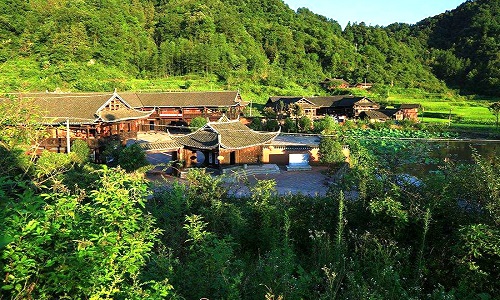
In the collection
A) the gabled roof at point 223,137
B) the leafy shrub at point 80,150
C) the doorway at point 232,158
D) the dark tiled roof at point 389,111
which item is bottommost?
the doorway at point 232,158

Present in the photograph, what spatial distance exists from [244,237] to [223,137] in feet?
35.0

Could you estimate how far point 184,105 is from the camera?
3600 cm

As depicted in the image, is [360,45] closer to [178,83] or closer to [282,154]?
[178,83]

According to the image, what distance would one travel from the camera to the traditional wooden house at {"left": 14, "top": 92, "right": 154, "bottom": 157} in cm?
2170

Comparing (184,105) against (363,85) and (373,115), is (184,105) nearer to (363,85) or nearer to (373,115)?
(373,115)

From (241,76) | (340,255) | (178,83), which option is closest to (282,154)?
(340,255)

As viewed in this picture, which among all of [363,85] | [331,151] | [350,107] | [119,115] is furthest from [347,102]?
[119,115]

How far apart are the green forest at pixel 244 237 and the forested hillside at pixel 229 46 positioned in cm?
3979

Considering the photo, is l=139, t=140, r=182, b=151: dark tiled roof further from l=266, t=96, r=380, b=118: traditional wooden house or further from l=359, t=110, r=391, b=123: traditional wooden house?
l=359, t=110, r=391, b=123: traditional wooden house

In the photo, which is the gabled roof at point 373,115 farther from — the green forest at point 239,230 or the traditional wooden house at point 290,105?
the green forest at point 239,230

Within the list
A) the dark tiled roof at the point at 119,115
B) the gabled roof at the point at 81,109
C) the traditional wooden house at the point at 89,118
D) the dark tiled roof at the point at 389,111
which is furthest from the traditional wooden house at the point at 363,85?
the gabled roof at the point at 81,109

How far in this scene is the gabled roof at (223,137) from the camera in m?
19.2

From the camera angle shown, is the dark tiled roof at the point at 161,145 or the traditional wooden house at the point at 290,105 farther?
the traditional wooden house at the point at 290,105

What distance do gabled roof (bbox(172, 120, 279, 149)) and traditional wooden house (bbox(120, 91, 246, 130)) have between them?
1499 cm
